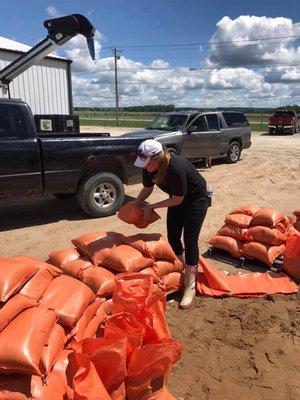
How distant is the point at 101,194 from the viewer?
23.6 ft

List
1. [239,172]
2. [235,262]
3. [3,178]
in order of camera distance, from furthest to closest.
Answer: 1. [239,172]
2. [3,178]
3. [235,262]

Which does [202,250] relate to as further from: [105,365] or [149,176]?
[105,365]

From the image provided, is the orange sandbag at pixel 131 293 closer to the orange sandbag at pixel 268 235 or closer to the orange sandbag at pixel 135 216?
the orange sandbag at pixel 135 216

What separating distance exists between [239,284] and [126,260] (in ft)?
4.72

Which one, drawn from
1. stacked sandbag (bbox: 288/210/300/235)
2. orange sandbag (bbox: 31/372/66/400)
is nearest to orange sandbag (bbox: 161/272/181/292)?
stacked sandbag (bbox: 288/210/300/235)

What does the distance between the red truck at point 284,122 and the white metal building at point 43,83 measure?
19.0 metres

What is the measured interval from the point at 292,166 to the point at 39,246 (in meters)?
9.78

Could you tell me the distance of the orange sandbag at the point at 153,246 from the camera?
4.21m

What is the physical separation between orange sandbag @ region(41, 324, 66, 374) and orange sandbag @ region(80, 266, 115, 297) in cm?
83

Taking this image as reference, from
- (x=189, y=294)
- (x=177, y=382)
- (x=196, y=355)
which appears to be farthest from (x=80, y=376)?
(x=189, y=294)

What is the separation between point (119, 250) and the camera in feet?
13.5

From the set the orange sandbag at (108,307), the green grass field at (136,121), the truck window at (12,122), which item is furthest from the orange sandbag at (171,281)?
the green grass field at (136,121)

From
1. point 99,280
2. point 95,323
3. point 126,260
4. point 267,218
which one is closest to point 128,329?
point 95,323

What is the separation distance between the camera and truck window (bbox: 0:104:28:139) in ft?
20.4
